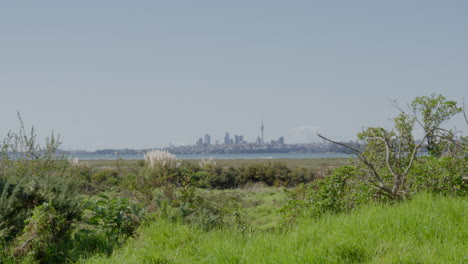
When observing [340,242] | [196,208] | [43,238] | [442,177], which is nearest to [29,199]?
[43,238]

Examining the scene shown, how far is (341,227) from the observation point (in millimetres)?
4961

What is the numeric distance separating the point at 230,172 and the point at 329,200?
1309 cm

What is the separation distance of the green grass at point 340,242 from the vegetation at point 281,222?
1cm

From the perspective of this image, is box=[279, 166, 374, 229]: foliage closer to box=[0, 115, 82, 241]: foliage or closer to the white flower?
box=[0, 115, 82, 241]: foliage

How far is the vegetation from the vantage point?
433 cm

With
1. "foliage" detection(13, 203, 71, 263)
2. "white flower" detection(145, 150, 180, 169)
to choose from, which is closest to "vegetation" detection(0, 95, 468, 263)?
"foliage" detection(13, 203, 71, 263)

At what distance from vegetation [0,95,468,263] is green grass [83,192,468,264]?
0.04 ft

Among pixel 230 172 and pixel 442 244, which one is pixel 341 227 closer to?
pixel 442 244

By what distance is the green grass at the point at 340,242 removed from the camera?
13.4 feet

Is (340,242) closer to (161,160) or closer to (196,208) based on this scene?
(196,208)

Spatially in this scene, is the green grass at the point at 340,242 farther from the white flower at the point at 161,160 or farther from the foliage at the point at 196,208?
the white flower at the point at 161,160

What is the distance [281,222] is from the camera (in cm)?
688

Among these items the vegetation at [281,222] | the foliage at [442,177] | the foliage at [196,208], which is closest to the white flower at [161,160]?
the vegetation at [281,222]

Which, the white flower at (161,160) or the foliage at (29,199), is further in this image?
the white flower at (161,160)
